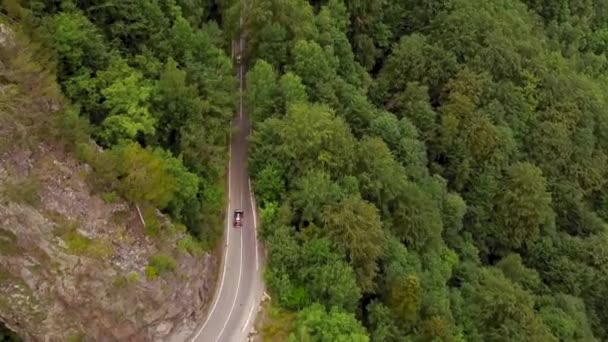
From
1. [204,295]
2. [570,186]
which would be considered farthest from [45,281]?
[570,186]

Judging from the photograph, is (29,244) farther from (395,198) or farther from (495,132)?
(495,132)

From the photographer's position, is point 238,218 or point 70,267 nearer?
point 70,267

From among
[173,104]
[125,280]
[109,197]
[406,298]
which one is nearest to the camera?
[125,280]

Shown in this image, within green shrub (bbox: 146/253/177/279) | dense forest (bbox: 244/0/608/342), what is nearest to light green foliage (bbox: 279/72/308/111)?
dense forest (bbox: 244/0/608/342)

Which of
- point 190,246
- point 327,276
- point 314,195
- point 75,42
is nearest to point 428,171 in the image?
point 314,195

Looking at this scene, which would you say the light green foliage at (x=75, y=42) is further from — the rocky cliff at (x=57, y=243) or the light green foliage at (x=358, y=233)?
the light green foliage at (x=358, y=233)

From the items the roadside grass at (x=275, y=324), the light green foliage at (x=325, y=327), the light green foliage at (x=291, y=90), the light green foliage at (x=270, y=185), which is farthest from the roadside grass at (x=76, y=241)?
the light green foliage at (x=291, y=90)

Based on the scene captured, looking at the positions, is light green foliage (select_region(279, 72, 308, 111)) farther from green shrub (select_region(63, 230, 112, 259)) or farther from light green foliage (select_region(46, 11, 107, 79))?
green shrub (select_region(63, 230, 112, 259))

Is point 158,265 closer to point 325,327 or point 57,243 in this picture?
point 57,243
